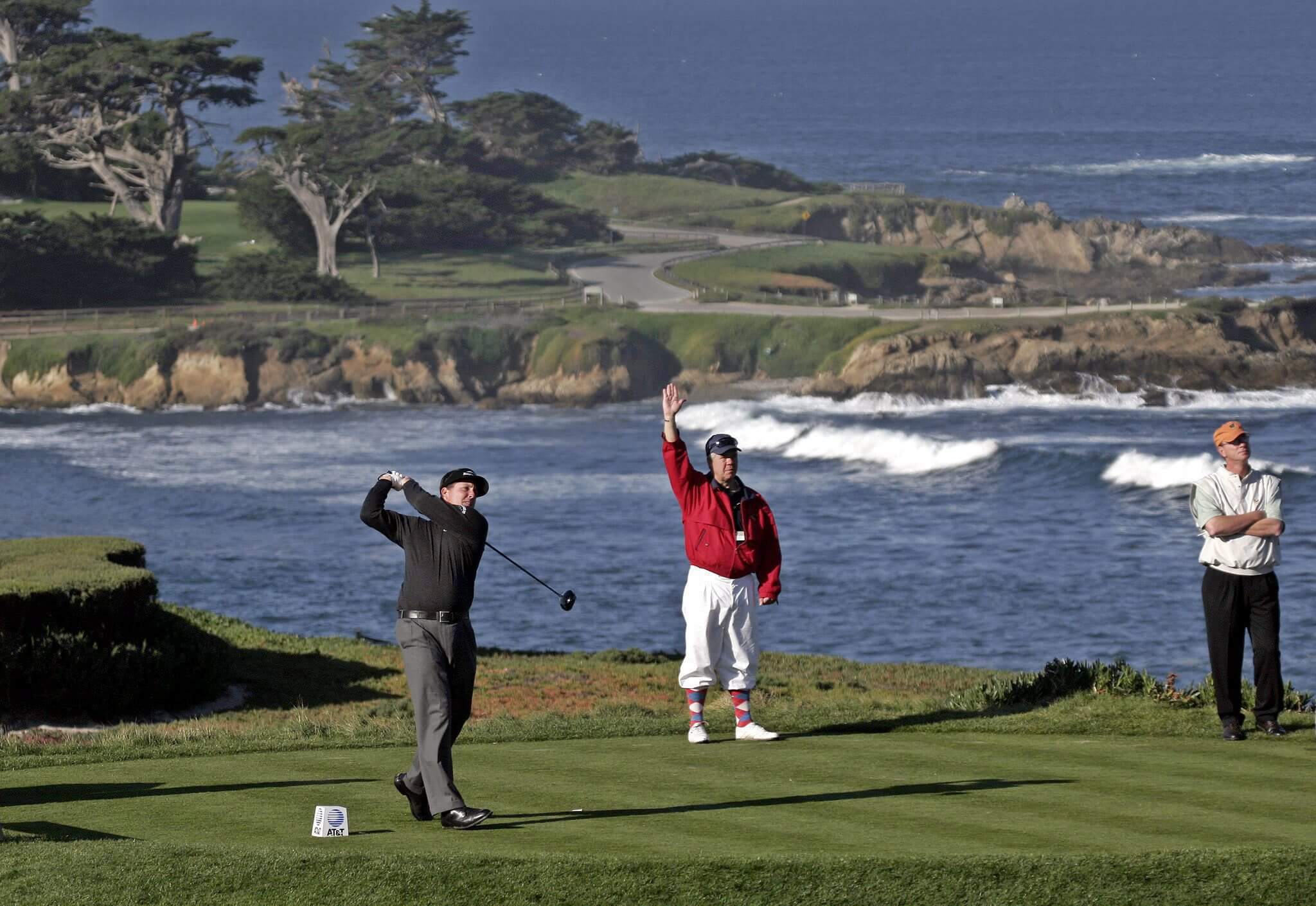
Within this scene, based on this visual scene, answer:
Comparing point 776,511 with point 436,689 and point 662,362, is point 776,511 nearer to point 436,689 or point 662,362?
point 662,362

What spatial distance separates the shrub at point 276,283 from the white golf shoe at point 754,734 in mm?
87541

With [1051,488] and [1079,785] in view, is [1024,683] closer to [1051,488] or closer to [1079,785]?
[1079,785]

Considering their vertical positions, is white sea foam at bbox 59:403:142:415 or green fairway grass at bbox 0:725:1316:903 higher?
green fairway grass at bbox 0:725:1316:903

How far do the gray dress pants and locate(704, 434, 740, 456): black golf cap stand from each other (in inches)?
108

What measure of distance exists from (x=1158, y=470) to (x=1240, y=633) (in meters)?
52.3

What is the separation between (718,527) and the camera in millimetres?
13133

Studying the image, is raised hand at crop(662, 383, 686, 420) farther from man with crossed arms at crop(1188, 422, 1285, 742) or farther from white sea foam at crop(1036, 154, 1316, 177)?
white sea foam at crop(1036, 154, 1316, 177)

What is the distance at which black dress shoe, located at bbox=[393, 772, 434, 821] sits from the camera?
11133mm

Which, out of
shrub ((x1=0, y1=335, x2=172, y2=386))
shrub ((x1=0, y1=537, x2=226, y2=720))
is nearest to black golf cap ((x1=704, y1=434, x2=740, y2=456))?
shrub ((x1=0, y1=537, x2=226, y2=720))

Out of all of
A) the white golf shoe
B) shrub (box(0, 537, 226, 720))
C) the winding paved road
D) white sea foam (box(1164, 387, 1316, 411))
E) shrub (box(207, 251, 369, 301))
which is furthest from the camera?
shrub (box(207, 251, 369, 301))

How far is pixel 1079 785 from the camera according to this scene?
11.9 m

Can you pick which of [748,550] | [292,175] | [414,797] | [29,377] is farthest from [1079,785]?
[292,175]

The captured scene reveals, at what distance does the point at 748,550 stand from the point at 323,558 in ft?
142

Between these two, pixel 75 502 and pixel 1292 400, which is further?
pixel 1292 400
